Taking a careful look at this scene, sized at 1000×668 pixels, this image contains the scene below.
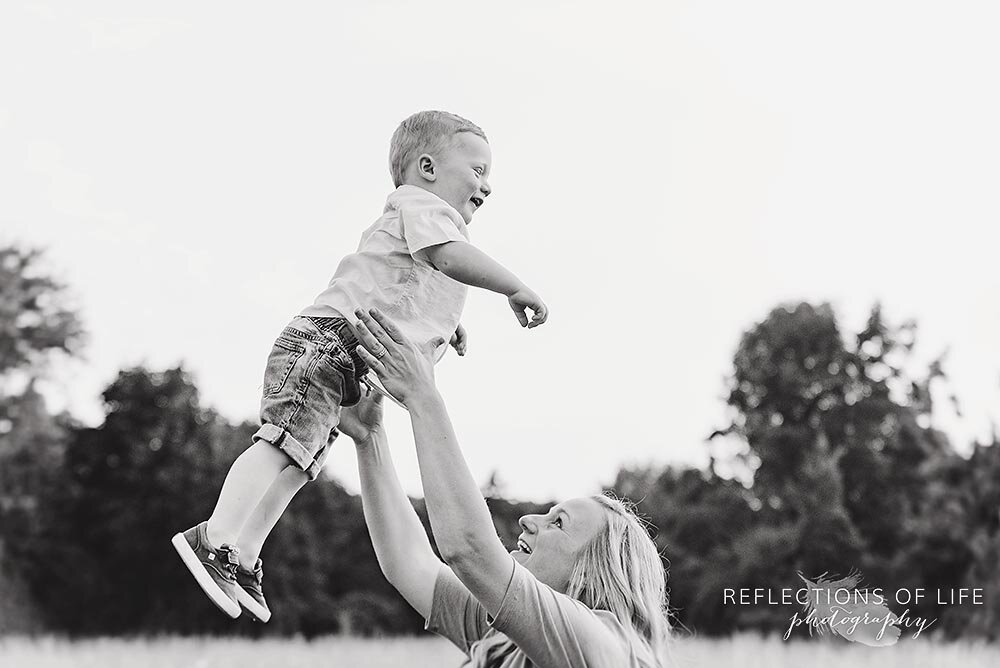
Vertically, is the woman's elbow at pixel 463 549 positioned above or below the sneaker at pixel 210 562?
above

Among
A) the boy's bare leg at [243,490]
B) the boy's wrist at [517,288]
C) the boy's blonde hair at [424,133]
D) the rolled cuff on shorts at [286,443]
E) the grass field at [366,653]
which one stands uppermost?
the boy's blonde hair at [424,133]

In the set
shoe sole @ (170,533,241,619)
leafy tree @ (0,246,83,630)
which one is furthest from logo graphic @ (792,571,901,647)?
leafy tree @ (0,246,83,630)

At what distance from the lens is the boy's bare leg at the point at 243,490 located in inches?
123

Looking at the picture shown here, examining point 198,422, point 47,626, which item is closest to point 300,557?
point 198,422

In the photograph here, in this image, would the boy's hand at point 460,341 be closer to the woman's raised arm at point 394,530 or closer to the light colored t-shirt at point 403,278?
the light colored t-shirt at point 403,278

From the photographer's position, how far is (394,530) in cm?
386

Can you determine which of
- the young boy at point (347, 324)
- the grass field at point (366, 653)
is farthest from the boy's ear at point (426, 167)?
the grass field at point (366, 653)

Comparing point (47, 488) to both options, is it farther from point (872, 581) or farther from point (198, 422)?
point (872, 581)

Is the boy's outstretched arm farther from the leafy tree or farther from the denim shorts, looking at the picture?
the leafy tree

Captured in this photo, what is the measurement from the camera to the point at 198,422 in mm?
20562

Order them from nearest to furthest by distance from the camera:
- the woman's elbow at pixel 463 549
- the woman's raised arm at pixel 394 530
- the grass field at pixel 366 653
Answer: the woman's elbow at pixel 463 549, the woman's raised arm at pixel 394 530, the grass field at pixel 366 653

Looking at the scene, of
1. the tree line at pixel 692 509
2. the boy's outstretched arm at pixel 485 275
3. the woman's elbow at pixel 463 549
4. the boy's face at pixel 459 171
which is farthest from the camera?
the tree line at pixel 692 509

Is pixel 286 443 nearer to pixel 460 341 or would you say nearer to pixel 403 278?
pixel 403 278

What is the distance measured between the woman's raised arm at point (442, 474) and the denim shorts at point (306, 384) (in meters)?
0.17
